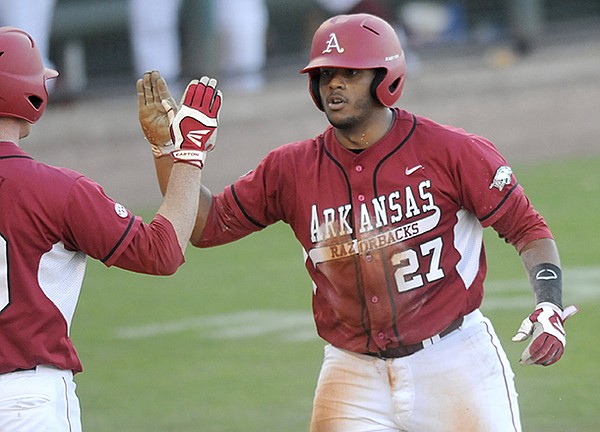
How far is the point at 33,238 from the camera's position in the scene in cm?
407

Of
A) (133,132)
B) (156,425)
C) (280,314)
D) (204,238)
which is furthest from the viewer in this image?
(133,132)

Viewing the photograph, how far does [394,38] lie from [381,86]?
0.21m

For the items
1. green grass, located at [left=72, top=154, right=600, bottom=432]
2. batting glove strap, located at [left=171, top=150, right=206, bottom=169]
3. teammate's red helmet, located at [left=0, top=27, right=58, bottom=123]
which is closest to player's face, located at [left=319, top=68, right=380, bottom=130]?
batting glove strap, located at [left=171, top=150, right=206, bottom=169]

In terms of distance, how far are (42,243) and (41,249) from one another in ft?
0.07

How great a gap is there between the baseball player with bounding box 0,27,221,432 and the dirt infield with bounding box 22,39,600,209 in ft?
34.8

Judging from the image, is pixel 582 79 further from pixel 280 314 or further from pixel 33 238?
pixel 33 238

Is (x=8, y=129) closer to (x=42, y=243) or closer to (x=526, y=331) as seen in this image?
(x=42, y=243)

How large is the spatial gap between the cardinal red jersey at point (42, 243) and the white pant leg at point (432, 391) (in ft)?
3.40

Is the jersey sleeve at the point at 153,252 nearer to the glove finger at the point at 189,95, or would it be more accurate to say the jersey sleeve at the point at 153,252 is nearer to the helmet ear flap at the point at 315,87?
the glove finger at the point at 189,95

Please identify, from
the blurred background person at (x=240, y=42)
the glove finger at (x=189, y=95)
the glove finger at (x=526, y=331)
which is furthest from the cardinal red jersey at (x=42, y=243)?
the blurred background person at (x=240, y=42)

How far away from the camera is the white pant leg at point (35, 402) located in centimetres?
403

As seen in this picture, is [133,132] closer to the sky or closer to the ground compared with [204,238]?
closer to the ground

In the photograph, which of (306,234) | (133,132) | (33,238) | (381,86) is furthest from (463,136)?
(133,132)

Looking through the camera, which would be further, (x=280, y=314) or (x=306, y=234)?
(x=280, y=314)
